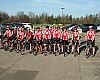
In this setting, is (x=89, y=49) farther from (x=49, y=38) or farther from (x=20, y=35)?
(x=20, y=35)

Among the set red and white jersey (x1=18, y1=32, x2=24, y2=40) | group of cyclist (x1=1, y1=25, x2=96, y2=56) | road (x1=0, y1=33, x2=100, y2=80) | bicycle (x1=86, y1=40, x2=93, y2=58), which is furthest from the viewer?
red and white jersey (x1=18, y1=32, x2=24, y2=40)

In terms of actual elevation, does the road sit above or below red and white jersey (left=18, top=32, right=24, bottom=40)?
below

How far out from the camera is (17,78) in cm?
884

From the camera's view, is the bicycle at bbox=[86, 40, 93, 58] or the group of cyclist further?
the group of cyclist

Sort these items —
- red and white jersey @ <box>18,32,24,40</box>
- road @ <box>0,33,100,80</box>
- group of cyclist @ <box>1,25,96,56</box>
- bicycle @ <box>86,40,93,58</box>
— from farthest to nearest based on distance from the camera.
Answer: red and white jersey @ <box>18,32,24,40</box>, group of cyclist @ <box>1,25,96,56</box>, bicycle @ <box>86,40,93,58</box>, road @ <box>0,33,100,80</box>

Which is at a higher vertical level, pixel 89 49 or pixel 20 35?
pixel 20 35

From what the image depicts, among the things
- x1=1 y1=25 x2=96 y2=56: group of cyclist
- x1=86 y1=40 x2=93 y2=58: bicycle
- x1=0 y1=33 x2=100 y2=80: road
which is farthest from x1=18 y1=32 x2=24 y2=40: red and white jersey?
x1=86 y1=40 x2=93 y2=58: bicycle

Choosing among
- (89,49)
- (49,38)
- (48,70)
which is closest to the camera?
(48,70)

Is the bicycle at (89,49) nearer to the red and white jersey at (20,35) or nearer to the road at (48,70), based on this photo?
the road at (48,70)

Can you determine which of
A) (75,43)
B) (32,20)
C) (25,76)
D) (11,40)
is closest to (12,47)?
(11,40)

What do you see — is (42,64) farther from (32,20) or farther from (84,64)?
(32,20)

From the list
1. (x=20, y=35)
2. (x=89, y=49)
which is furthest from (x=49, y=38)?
(x=89, y=49)

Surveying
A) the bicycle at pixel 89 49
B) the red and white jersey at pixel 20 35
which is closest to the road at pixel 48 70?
the bicycle at pixel 89 49

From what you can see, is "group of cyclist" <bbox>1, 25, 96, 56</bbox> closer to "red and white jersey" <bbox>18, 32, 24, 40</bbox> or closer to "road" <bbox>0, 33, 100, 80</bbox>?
"red and white jersey" <bbox>18, 32, 24, 40</bbox>
